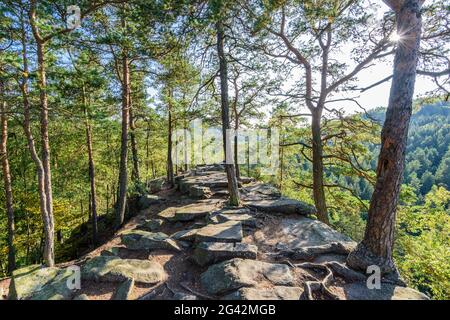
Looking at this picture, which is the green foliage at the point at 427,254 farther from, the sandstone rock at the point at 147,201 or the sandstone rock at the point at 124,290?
the sandstone rock at the point at 124,290

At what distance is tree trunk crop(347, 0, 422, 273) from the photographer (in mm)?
3711

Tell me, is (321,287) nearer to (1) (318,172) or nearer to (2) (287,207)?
(2) (287,207)

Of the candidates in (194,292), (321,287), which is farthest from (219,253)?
(321,287)

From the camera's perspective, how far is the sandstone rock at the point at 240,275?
11.8 feet

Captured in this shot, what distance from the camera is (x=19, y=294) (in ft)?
11.7

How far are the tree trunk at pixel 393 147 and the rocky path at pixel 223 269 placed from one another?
1.47 ft

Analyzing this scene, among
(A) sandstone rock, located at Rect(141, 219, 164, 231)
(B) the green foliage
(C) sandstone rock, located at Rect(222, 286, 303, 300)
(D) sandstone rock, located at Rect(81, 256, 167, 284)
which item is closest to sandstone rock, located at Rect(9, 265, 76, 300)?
(D) sandstone rock, located at Rect(81, 256, 167, 284)

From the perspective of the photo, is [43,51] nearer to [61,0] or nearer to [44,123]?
[61,0]

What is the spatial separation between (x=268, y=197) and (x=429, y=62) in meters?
6.41

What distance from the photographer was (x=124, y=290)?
360cm

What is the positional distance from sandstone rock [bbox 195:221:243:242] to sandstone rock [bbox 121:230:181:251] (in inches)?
25.0

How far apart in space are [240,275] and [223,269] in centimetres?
35

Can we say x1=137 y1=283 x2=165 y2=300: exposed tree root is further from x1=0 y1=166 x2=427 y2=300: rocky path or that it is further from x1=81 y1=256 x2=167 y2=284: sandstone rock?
x1=81 y1=256 x2=167 y2=284: sandstone rock
